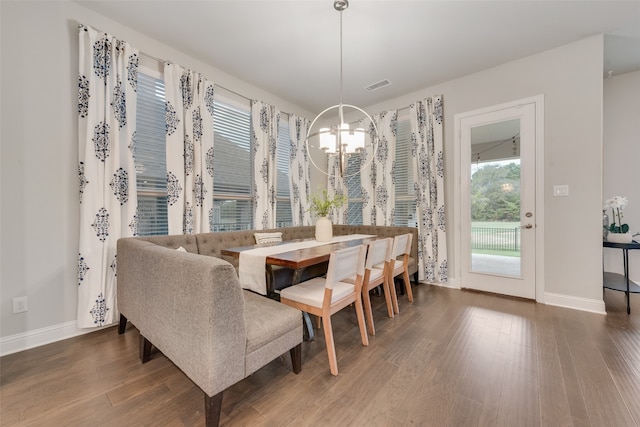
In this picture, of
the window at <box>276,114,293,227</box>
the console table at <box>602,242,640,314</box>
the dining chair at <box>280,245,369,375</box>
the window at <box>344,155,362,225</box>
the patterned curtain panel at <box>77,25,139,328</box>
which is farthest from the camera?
the window at <box>344,155,362,225</box>

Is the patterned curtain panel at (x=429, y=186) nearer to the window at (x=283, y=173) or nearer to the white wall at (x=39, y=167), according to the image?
the window at (x=283, y=173)

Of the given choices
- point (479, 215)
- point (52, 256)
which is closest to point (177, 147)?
point (52, 256)

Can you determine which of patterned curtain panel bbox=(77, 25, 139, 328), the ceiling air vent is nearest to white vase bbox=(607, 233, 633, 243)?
the ceiling air vent

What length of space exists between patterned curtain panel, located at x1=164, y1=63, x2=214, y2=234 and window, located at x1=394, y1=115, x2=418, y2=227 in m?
2.87

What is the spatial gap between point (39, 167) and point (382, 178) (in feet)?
13.1

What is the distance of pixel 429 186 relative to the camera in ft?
11.8

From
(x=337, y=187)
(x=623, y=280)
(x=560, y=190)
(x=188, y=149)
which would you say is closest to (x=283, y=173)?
(x=337, y=187)

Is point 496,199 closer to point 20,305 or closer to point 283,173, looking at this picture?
point 283,173

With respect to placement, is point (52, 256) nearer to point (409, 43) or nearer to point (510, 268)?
point (409, 43)

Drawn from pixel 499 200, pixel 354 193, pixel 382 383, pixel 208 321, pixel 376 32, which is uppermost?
pixel 376 32

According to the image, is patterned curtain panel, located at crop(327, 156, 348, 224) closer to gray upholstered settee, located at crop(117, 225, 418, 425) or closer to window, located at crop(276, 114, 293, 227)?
window, located at crop(276, 114, 293, 227)

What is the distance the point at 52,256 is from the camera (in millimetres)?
2076

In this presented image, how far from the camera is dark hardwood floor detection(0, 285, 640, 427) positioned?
4.29 ft

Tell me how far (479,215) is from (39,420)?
4.38 m
